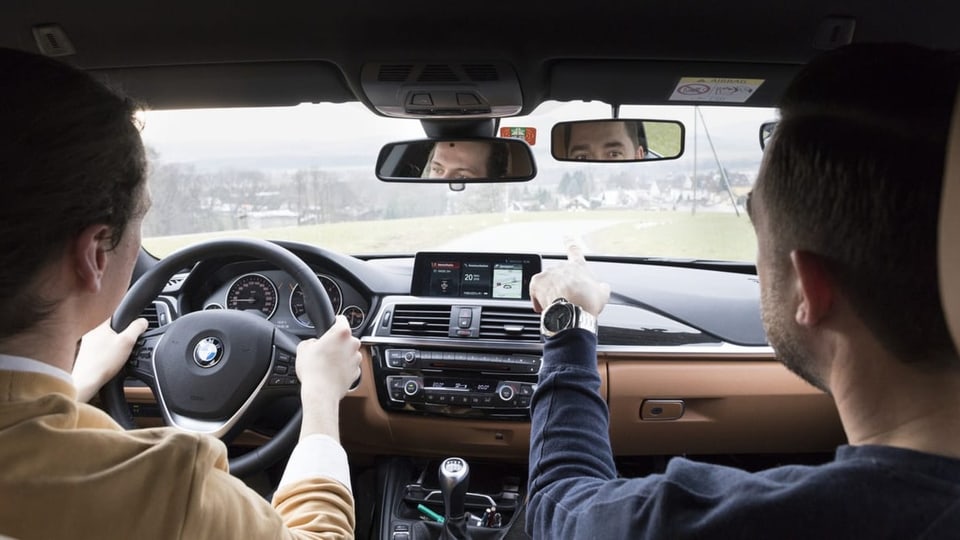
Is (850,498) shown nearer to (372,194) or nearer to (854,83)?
(854,83)

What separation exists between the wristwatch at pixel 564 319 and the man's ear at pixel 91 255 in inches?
49.9

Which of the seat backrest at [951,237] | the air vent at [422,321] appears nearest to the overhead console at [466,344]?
the air vent at [422,321]

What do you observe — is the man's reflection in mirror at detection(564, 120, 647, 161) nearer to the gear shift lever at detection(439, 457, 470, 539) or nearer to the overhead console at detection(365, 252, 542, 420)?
the overhead console at detection(365, 252, 542, 420)

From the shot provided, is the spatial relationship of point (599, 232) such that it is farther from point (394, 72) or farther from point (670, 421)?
point (394, 72)

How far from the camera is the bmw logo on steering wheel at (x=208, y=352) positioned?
8.96 ft

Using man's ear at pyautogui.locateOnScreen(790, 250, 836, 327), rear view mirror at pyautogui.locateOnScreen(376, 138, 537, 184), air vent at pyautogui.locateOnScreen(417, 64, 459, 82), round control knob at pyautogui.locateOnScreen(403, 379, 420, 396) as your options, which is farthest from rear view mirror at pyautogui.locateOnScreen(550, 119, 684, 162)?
man's ear at pyautogui.locateOnScreen(790, 250, 836, 327)

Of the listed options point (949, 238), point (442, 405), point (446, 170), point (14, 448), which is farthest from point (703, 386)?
point (14, 448)

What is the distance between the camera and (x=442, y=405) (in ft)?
11.1

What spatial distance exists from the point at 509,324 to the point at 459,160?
33.7 inches

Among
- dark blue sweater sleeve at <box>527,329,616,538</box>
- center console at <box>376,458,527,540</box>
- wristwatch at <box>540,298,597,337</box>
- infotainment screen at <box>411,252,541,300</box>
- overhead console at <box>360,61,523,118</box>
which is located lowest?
center console at <box>376,458,527,540</box>

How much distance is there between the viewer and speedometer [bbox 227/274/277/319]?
137 inches

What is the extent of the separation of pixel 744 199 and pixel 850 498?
74 cm

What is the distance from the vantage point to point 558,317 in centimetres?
221

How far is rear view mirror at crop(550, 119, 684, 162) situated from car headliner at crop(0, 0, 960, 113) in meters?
0.23
